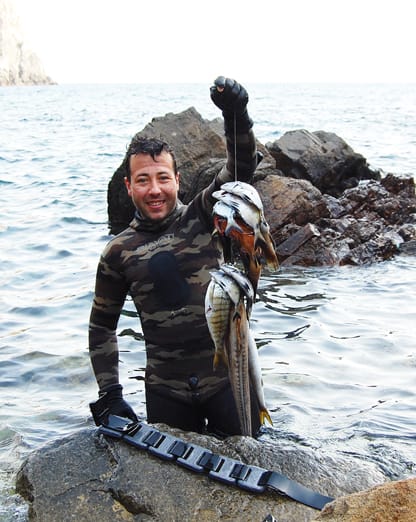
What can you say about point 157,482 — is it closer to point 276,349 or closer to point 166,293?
point 166,293

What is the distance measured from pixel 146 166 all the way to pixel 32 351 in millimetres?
4354

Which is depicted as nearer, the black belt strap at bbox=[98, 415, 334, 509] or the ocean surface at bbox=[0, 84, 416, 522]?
the black belt strap at bbox=[98, 415, 334, 509]

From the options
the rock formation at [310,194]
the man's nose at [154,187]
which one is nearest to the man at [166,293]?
the man's nose at [154,187]

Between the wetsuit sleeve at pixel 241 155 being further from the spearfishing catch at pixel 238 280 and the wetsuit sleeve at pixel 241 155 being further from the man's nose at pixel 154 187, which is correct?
the spearfishing catch at pixel 238 280

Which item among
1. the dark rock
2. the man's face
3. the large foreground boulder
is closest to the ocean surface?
the large foreground boulder

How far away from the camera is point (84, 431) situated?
4.21 metres

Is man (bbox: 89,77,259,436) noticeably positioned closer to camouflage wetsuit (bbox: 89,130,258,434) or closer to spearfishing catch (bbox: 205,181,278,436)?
camouflage wetsuit (bbox: 89,130,258,434)

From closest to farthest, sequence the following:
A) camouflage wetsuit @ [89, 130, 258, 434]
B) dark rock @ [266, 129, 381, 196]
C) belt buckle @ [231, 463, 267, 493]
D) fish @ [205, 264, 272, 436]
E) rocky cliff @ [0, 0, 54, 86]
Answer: fish @ [205, 264, 272, 436]
belt buckle @ [231, 463, 267, 493]
camouflage wetsuit @ [89, 130, 258, 434]
dark rock @ [266, 129, 381, 196]
rocky cliff @ [0, 0, 54, 86]

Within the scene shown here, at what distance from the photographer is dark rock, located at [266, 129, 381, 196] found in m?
15.2

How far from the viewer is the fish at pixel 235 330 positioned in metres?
3.45

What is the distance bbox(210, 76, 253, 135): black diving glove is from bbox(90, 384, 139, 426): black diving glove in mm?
1770

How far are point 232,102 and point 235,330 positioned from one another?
3.96ft

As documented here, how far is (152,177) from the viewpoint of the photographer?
436 centimetres

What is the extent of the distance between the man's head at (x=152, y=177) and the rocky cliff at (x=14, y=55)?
5348 inches
